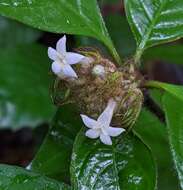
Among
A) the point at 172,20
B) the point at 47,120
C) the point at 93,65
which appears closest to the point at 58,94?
the point at 93,65

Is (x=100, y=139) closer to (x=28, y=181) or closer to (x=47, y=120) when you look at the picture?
(x=28, y=181)

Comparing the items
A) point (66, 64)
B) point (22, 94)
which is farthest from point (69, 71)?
point (22, 94)

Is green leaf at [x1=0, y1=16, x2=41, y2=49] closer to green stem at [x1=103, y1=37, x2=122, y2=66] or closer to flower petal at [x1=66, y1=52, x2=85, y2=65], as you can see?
green stem at [x1=103, y1=37, x2=122, y2=66]

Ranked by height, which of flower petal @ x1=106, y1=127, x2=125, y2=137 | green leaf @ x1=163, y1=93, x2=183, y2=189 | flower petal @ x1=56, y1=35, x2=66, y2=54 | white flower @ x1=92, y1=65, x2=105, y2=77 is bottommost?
green leaf @ x1=163, y1=93, x2=183, y2=189

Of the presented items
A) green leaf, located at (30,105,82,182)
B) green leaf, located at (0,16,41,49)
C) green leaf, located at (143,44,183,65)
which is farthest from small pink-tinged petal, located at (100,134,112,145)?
green leaf, located at (0,16,41,49)

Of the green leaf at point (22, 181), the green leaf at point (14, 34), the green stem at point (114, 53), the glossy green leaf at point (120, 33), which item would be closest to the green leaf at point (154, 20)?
the green stem at point (114, 53)

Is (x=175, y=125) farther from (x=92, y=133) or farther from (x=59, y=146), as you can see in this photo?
(x=59, y=146)
